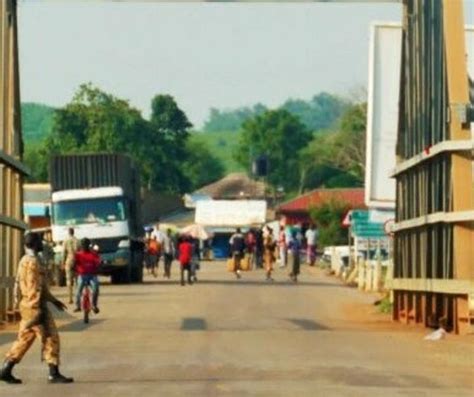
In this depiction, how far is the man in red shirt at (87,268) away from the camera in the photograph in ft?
109

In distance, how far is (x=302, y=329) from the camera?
3078 centimetres

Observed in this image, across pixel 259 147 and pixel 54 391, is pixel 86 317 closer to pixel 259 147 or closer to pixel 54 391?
pixel 54 391

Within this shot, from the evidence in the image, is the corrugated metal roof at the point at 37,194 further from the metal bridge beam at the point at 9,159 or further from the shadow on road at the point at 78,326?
the shadow on road at the point at 78,326

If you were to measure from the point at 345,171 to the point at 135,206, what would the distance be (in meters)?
99.1

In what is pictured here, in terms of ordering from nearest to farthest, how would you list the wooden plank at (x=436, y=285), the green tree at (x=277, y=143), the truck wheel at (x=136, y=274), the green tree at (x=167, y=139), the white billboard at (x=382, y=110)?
1. the wooden plank at (x=436, y=285)
2. the white billboard at (x=382, y=110)
3. the truck wheel at (x=136, y=274)
4. the green tree at (x=167, y=139)
5. the green tree at (x=277, y=143)

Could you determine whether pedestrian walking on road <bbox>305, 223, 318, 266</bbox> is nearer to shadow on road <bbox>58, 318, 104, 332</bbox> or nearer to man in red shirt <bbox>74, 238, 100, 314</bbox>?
man in red shirt <bbox>74, 238, 100, 314</bbox>

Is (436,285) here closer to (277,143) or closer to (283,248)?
(283,248)

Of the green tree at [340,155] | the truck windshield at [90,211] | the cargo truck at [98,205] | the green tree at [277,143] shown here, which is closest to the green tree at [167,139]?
the green tree at [340,155]

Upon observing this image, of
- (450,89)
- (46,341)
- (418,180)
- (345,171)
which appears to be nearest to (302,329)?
(418,180)

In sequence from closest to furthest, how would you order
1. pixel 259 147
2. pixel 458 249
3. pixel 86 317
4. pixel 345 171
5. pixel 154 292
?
pixel 458 249, pixel 86 317, pixel 154 292, pixel 345 171, pixel 259 147

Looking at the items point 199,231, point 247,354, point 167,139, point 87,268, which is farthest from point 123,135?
point 247,354

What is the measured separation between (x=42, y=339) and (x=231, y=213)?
3221 inches

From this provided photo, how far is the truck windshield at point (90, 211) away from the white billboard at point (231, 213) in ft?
156

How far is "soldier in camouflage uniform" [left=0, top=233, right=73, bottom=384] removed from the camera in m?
19.8
